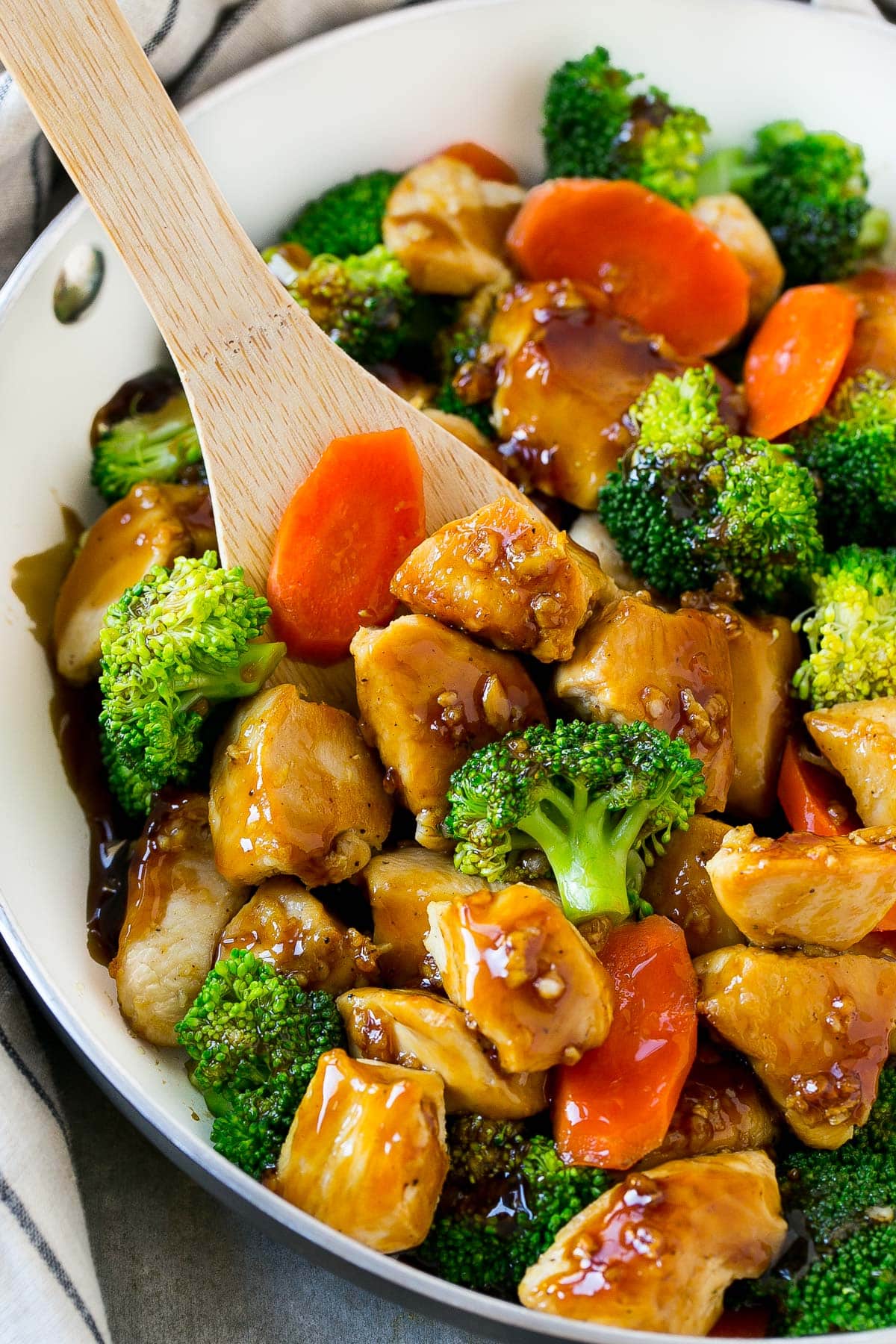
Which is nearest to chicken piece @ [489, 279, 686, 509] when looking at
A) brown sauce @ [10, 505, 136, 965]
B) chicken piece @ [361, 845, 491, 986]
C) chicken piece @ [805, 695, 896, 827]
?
chicken piece @ [805, 695, 896, 827]

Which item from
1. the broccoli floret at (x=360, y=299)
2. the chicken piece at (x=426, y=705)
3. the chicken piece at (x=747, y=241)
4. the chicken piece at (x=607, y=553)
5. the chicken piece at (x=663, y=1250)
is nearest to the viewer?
the chicken piece at (x=663, y=1250)

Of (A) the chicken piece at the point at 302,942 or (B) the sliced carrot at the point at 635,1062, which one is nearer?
(B) the sliced carrot at the point at 635,1062

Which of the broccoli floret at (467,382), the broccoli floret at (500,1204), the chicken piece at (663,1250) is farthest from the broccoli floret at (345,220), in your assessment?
the chicken piece at (663,1250)

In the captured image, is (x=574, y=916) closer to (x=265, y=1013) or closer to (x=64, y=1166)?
(x=265, y=1013)

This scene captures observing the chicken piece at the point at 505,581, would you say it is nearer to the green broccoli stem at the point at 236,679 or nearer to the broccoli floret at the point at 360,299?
the green broccoli stem at the point at 236,679

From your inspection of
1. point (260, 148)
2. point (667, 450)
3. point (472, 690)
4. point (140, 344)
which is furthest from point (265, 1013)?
point (260, 148)

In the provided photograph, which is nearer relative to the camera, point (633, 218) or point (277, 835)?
point (277, 835)

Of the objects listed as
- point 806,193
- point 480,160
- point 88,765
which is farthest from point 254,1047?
point 806,193
